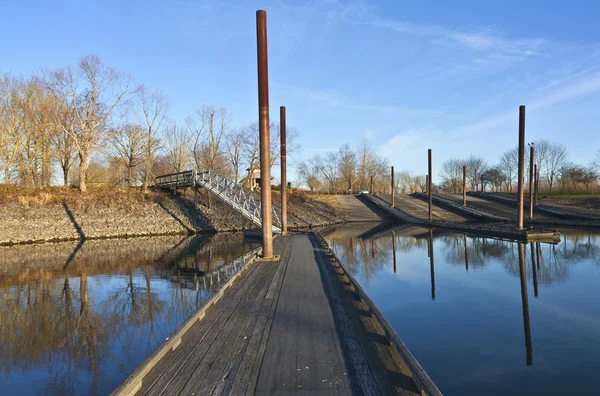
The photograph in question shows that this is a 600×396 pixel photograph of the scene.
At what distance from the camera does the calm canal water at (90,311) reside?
5586 millimetres

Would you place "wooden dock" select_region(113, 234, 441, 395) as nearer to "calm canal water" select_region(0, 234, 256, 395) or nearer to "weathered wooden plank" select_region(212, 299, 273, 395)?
"weathered wooden plank" select_region(212, 299, 273, 395)

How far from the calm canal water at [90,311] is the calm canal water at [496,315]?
191 inches

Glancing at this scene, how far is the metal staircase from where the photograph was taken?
27297mm

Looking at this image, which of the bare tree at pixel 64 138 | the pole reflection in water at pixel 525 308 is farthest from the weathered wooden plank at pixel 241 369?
the bare tree at pixel 64 138

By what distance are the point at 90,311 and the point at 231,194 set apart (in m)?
21.4

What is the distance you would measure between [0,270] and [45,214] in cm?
1496

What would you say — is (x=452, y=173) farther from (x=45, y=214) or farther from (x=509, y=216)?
(x=45, y=214)

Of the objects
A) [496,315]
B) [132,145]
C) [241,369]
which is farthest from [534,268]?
[132,145]

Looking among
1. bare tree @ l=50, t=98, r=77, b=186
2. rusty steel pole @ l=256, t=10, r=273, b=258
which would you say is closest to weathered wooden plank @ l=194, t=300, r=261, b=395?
rusty steel pole @ l=256, t=10, r=273, b=258

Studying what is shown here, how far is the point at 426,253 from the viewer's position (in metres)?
18.4

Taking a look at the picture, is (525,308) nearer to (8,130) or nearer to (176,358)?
(176,358)

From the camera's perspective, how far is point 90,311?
876cm

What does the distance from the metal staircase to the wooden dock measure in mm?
18910

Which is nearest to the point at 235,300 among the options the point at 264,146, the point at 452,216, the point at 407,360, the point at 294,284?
the point at 294,284
